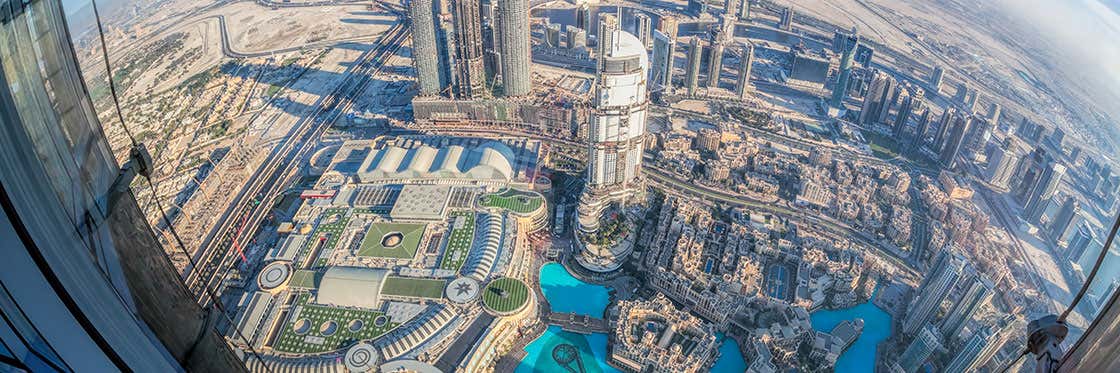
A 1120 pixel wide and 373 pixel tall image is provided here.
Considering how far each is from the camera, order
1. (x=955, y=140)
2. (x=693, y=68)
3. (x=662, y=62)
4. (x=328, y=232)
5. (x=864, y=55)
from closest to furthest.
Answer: (x=328, y=232) < (x=955, y=140) < (x=693, y=68) < (x=662, y=62) < (x=864, y=55)

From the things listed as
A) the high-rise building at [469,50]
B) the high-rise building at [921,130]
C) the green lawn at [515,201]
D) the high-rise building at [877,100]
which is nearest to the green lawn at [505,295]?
the green lawn at [515,201]

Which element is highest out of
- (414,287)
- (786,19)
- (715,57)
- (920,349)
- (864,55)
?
(786,19)

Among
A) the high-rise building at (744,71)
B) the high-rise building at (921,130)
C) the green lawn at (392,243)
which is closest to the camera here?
the green lawn at (392,243)

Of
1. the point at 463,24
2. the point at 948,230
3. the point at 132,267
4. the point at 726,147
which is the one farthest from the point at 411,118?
the point at 132,267

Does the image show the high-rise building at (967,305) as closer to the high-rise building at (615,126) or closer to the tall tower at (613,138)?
the tall tower at (613,138)

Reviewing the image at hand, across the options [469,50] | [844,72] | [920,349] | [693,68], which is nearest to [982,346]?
[920,349]

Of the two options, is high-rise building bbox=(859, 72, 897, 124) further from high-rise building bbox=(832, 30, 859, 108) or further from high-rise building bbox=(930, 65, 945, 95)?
high-rise building bbox=(930, 65, 945, 95)

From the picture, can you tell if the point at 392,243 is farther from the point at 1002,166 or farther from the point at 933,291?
the point at 1002,166

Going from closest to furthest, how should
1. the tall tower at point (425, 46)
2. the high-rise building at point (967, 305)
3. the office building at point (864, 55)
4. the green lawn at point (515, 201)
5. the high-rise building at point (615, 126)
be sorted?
the high-rise building at point (967, 305), the high-rise building at point (615, 126), the green lawn at point (515, 201), the tall tower at point (425, 46), the office building at point (864, 55)
